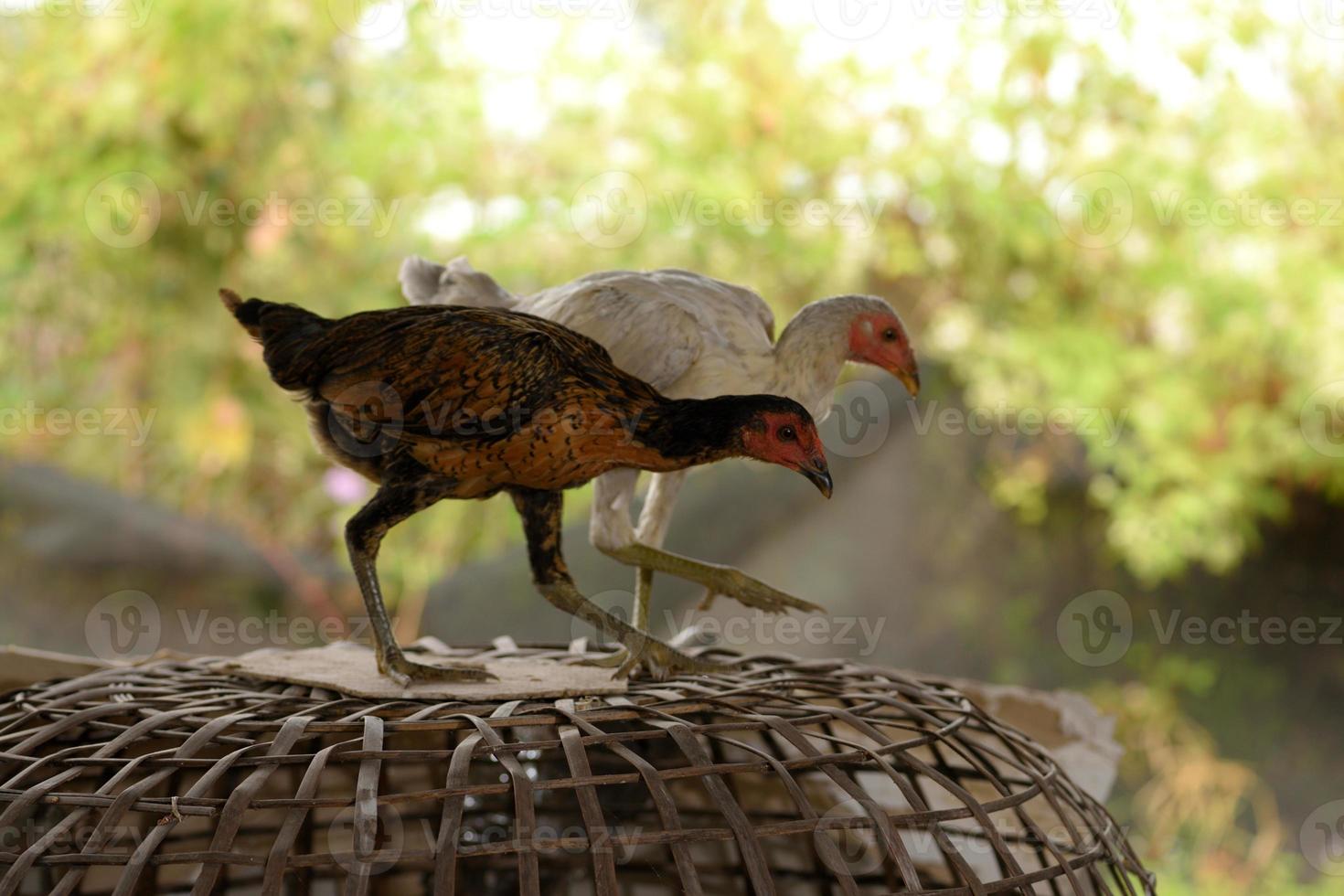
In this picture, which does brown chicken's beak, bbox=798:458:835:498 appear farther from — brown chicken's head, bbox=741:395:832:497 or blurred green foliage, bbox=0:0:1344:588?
blurred green foliage, bbox=0:0:1344:588

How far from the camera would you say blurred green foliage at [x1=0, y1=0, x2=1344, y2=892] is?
95.1 inches

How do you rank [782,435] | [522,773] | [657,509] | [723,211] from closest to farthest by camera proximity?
[522,773]
[782,435]
[657,509]
[723,211]

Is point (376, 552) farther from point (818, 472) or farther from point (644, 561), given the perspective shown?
point (818, 472)

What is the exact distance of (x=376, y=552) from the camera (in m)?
0.82

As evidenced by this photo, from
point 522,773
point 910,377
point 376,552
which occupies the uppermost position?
point 910,377

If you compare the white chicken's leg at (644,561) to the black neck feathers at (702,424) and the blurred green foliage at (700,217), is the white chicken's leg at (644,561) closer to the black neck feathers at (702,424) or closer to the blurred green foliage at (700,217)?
the black neck feathers at (702,424)

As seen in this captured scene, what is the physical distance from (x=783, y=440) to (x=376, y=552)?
0.29 meters

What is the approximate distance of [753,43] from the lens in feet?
8.57

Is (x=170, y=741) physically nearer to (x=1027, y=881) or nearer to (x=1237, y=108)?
(x=1027, y=881)

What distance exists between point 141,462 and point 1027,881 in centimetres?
246

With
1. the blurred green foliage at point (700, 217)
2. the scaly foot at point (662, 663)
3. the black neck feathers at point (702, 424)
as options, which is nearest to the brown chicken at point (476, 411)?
the black neck feathers at point (702, 424)

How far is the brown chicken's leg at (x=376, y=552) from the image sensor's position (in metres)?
0.81

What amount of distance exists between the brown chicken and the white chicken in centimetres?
7

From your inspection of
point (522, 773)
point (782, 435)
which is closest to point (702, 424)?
point (782, 435)
